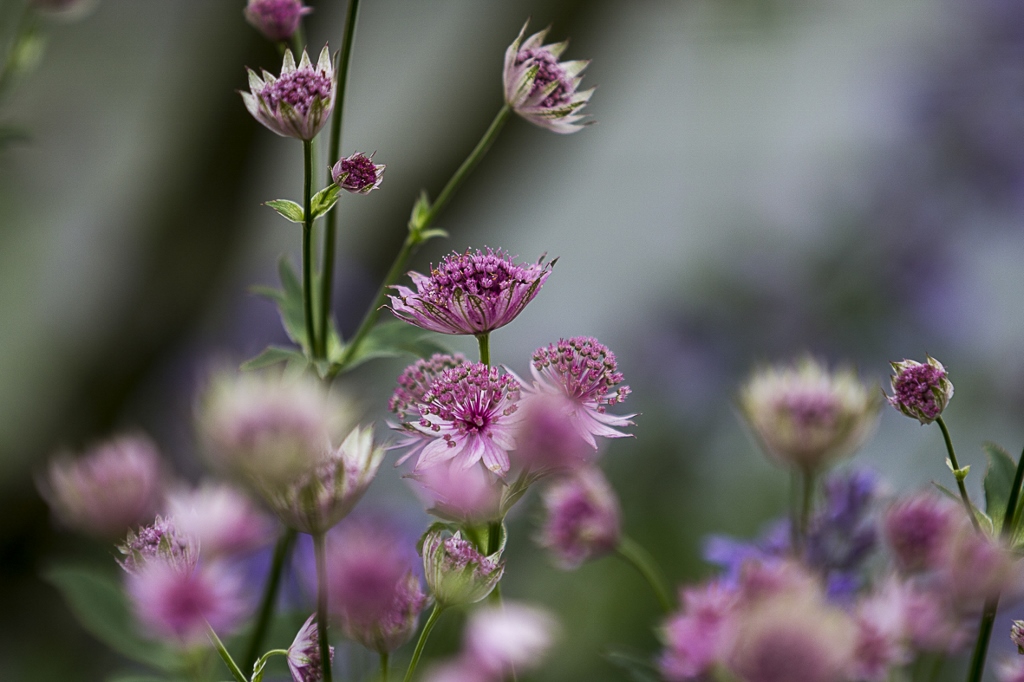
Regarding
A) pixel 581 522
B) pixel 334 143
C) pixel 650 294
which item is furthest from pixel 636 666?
pixel 650 294

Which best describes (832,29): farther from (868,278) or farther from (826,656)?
(826,656)

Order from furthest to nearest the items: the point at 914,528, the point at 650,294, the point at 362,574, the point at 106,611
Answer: the point at 650,294, the point at 106,611, the point at 914,528, the point at 362,574

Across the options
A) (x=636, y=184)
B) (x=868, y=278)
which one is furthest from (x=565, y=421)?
(x=636, y=184)

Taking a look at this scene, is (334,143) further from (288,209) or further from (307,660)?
(307,660)

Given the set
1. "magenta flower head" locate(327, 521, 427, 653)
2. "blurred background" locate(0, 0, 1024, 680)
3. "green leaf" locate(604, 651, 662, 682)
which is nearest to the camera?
"magenta flower head" locate(327, 521, 427, 653)

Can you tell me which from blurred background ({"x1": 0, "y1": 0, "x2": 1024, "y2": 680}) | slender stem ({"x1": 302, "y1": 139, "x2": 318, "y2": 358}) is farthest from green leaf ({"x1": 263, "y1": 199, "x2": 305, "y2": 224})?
blurred background ({"x1": 0, "y1": 0, "x2": 1024, "y2": 680})

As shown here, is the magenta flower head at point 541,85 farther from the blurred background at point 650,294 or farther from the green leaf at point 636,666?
the blurred background at point 650,294

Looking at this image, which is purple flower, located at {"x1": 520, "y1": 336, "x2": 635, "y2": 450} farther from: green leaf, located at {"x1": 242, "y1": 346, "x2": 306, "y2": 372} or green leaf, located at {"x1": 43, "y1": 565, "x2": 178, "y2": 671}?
green leaf, located at {"x1": 43, "y1": 565, "x2": 178, "y2": 671}
